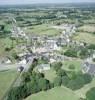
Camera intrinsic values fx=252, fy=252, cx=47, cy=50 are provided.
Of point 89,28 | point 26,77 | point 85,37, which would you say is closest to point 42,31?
point 85,37

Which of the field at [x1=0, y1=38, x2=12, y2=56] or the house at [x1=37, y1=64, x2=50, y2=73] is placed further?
the field at [x1=0, y1=38, x2=12, y2=56]

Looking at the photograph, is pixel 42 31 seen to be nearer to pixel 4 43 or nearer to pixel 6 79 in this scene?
pixel 4 43

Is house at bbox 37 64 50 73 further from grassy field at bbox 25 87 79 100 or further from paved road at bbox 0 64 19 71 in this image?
grassy field at bbox 25 87 79 100

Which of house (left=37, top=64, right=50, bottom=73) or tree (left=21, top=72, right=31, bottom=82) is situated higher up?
tree (left=21, top=72, right=31, bottom=82)

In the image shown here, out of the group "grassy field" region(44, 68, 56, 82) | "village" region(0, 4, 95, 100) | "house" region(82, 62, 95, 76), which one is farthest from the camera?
"house" region(82, 62, 95, 76)

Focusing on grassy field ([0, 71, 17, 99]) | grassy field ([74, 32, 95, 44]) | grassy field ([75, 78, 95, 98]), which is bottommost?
grassy field ([74, 32, 95, 44])

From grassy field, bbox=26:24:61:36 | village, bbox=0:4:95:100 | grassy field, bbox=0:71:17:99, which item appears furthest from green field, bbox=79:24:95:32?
grassy field, bbox=0:71:17:99

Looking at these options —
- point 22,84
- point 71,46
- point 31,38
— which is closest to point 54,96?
point 22,84
